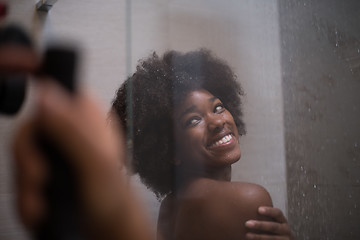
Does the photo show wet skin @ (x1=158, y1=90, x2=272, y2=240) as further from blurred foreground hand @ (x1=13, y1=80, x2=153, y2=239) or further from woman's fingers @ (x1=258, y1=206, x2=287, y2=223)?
blurred foreground hand @ (x1=13, y1=80, x2=153, y2=239)

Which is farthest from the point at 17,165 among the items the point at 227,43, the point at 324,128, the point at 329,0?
the point at 329,0

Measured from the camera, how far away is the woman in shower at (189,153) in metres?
1.29

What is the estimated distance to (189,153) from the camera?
4.41 feet

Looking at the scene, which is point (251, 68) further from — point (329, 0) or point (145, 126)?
point (329, 0)

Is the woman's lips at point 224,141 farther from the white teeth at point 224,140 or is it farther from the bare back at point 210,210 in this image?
the bare back at point 210,210

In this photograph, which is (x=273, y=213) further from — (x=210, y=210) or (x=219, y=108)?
(x=219, y=108)

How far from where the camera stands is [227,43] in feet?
4.81

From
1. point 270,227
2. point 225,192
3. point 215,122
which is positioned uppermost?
point 215,122

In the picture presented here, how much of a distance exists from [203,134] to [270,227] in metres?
0.40

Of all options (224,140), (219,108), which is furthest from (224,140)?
(219,108)

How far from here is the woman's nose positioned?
1325mm

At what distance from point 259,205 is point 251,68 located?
524mm

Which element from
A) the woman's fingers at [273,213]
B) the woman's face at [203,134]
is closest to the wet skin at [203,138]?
the woman's face at [203,134]

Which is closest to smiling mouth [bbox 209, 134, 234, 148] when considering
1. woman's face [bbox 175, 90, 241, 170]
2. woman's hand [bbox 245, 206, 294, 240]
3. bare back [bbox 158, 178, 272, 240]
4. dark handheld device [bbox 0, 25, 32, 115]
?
woman's face [bbox 175, 90, 241, 170]
